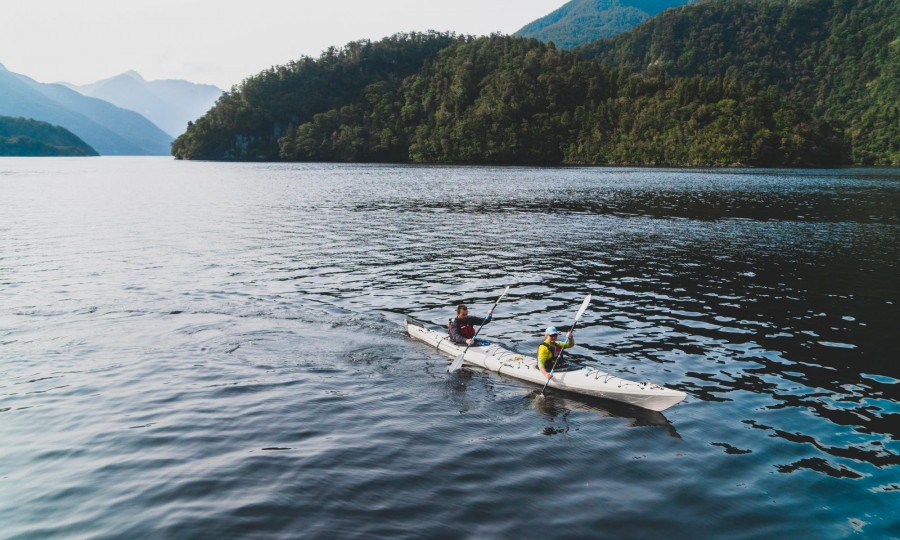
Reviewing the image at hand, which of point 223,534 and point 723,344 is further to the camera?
point 723,344

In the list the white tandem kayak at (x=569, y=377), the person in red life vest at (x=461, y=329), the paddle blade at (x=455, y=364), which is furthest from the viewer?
the person in red life vest at (x=461, y=329)

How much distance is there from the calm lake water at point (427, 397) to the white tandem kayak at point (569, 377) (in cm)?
45

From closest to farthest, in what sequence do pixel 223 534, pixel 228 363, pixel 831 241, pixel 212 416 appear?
pixel 223 534 < pixel 212 416 < pixel 228 363 < pixel 831 241

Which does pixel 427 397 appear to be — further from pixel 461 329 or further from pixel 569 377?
pixel 569 377

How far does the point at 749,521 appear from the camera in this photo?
11.4 m

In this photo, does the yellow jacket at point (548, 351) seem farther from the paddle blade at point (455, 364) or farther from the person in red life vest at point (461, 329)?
the person in red life vest at point (461, 329)

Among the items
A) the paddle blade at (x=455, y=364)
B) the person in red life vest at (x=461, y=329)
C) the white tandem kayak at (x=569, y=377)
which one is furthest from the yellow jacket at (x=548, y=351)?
the person in red life vest at (x=461, y=329)

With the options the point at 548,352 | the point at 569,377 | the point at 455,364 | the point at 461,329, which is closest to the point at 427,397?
the point at 455,364

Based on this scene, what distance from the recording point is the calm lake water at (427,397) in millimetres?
11648

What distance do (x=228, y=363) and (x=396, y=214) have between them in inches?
1766

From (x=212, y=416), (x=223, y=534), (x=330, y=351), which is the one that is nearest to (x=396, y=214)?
(x=330, y=351)

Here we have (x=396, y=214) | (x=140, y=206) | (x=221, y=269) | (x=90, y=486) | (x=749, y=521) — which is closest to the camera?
(x=749, y=521)

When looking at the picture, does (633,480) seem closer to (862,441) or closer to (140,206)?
(862,441)

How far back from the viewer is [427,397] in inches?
689
